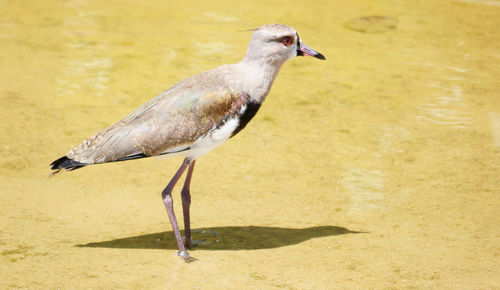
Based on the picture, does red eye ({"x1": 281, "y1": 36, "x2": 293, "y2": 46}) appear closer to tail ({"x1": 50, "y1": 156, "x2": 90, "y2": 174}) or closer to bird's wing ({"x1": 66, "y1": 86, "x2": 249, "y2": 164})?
bird's wing ({"x1": 66, "y1": 86, "x2": 249, "y2": 164})

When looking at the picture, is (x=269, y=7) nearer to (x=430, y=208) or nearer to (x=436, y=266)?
(x=430, y=208)

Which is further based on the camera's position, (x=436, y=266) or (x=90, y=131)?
(x=90, y=131)

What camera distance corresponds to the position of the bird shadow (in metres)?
6.04

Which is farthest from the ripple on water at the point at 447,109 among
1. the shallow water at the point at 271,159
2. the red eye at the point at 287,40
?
the red eye at the point at 287,40

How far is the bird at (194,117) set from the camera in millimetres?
5691

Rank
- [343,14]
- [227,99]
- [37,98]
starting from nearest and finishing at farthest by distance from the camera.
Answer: [227,99] → [37,98] → [343,14]

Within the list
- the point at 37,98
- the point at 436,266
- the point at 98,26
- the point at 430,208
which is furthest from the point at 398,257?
the point at 98,26

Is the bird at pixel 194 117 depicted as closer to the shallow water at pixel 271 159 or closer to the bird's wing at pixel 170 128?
the bird's wing at pixel 170 128

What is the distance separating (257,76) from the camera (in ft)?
19.0

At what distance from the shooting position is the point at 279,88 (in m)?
9.27

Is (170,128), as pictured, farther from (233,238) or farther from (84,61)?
(84,61)

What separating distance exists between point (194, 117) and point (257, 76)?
629mm

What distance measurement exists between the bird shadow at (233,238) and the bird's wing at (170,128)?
82cm

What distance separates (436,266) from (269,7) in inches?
283
